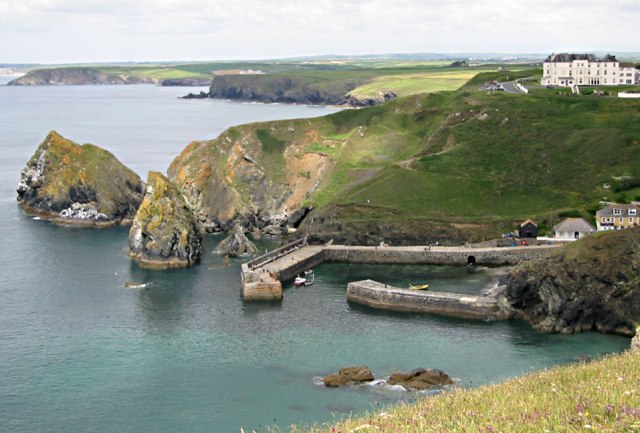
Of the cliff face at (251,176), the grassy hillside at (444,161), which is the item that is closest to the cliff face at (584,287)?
the grassy hillside at (444,161)

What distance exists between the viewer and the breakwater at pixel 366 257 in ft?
329

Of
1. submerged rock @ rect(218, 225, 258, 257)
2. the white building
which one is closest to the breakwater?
submerged rock @ rect(218, 225, 258, 257)

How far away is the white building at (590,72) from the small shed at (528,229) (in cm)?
6981

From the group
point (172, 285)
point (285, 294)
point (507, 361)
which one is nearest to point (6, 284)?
point (172, 285)

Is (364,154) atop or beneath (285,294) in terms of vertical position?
atop

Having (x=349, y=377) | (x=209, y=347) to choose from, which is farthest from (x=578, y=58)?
(x=349, y=377)

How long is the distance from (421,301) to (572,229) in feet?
96.5

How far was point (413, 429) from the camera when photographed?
2722cm

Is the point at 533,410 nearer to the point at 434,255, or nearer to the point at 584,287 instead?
the point at 584,287

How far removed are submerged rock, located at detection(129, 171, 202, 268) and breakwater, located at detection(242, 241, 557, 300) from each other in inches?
395

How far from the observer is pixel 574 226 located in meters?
106

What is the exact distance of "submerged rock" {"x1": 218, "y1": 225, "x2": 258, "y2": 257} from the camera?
11219cm

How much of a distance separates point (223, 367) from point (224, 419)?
11.2 metres

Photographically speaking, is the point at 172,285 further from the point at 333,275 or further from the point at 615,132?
the point at 615,132
